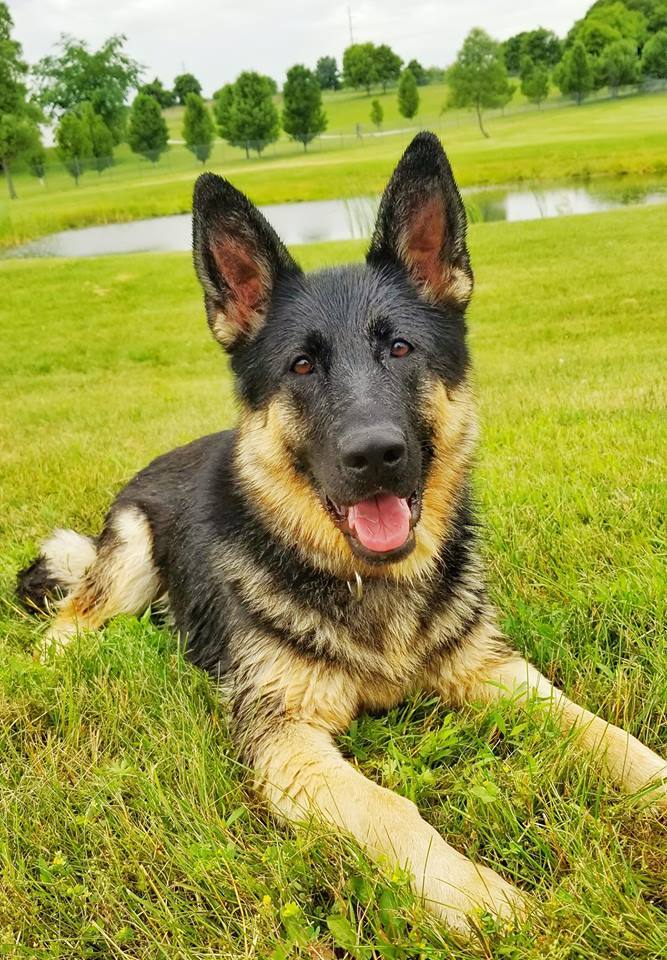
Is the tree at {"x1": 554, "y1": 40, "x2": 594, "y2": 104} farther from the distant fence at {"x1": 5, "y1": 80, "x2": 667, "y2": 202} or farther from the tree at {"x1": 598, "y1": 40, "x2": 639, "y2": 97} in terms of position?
the tree at {"x1": 598, "y1": 40, "x2": 639, "y2": 97}

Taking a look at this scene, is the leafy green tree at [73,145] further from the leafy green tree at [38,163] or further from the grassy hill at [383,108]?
the grassy hill at [383,108]

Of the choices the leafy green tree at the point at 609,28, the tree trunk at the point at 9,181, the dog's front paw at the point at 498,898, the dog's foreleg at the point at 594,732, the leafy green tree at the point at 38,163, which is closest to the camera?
the dog's front paw at the point at 498,898

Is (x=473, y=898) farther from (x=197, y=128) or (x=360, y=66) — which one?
(x=360, y=66)

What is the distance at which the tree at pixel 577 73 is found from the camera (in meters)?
84.8

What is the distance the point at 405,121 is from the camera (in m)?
107

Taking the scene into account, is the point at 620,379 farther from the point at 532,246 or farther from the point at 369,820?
the point at 532,246

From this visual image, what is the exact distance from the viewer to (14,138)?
205 ft

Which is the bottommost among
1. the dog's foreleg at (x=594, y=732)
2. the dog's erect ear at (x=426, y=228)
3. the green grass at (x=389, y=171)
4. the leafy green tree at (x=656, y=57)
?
the dog's foreleg at (x=594, y=732)

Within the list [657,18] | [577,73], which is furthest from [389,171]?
[657,18]

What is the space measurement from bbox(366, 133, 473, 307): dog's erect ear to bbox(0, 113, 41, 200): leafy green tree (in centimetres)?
6709

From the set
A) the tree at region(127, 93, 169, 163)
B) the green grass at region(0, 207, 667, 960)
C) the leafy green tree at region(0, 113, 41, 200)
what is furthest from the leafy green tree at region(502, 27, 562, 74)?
the green grass at region(0, 207, 667, 960)

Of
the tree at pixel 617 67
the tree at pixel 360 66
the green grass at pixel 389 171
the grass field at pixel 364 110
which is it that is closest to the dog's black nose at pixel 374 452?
the green grass at pixel 389 171

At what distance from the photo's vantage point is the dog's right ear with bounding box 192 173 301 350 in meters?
3.14

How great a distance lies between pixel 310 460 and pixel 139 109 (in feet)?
298
